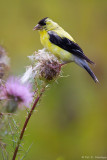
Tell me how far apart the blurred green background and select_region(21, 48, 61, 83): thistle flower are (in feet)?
4.99

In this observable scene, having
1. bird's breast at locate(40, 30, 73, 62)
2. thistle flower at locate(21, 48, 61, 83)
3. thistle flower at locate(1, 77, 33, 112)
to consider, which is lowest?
thistle flower at locate(1, 77, 33, 112)

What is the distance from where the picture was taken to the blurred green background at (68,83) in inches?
167

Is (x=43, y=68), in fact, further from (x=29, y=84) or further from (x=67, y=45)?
(x=67, y=45)

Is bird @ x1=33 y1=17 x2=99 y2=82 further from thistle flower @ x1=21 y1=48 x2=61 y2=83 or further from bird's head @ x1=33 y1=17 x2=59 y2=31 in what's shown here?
thistle flower @ x1=21 y1=48 x2=61 y2=83

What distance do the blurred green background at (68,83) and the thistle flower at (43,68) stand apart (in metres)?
1.52

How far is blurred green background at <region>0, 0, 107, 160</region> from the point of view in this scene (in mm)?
4246

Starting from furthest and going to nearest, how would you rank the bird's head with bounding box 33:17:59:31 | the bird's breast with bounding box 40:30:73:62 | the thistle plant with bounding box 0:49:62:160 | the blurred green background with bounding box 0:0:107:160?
the blurred green background with bounding box 0:0:107:160 < the bird's head with bounding box 33:17:59:31 < the bird's breast with bounding box 40:30:73:62 < the thistle plant with bounding box 0:49:62:160

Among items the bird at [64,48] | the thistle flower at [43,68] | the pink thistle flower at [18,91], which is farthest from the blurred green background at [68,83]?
the pink thistle flower at [18,91]

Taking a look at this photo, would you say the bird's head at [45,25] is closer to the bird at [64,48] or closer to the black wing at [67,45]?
the bird at [64,48]

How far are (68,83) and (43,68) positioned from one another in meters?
2.67

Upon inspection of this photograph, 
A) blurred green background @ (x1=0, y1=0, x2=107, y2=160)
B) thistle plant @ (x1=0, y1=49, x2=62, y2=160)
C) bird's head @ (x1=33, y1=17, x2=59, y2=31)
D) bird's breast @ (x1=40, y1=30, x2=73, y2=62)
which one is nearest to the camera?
thistle plant @ (x1=0, y1=49, x2=62, y2=160)

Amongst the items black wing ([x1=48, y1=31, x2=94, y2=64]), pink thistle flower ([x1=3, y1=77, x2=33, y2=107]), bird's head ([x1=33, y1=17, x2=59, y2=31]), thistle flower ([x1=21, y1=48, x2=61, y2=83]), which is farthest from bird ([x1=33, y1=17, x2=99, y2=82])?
pink thistle flower ([x1=3, y1=77, x2=33, y2=107])

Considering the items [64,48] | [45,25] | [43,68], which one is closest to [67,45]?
[64,48]

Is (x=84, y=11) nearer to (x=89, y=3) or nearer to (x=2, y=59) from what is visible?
(x=89, y=3)
